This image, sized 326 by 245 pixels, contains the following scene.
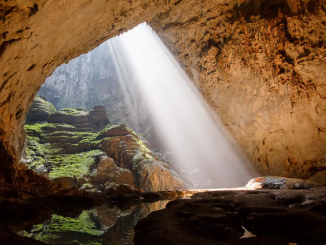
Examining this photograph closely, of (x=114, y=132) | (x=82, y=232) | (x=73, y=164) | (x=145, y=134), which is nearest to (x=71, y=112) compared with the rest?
(x=114, y=132)

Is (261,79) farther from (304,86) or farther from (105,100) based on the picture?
(105,100)

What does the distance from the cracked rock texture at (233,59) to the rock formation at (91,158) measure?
13297 mm

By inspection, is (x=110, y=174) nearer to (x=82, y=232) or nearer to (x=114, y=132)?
(x=114, y=132)

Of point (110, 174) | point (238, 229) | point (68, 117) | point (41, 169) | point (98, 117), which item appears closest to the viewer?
point (238, 229)

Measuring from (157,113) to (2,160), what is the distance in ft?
165

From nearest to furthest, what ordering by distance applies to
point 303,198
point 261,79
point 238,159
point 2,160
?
1. point 303,198
2. point 2,160
3. point 261,79
4. point 238,159

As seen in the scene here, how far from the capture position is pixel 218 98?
1552cm

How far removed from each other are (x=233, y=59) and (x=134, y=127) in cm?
4631

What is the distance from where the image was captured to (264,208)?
4.05m

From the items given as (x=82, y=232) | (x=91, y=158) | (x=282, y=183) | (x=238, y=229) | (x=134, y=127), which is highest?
(x=134, y=127)

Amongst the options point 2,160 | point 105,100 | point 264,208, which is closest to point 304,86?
point 264,208

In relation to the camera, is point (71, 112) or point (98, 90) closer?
point (71, 112)

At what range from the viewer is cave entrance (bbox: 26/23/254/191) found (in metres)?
25.0

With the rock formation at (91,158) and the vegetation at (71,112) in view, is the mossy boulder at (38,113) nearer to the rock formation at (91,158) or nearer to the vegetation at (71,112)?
the rock formation at (91,158)
